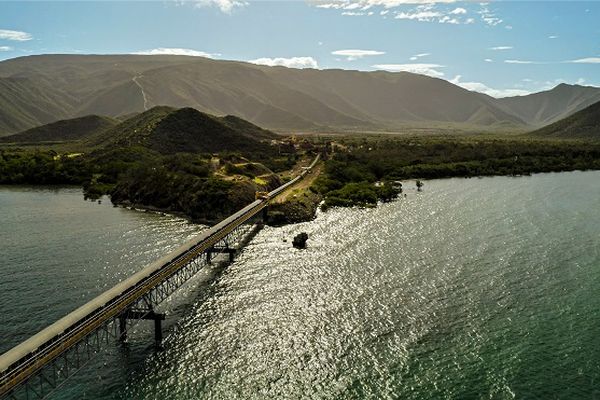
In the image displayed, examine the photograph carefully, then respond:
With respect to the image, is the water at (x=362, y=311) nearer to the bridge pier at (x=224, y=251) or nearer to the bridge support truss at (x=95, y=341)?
the bridge support truss at (x=95, y=341)

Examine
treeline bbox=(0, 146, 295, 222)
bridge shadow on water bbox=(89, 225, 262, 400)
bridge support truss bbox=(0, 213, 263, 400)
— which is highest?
treeline bbox=(0, 146, 295, 222)

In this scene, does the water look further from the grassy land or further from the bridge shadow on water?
the grassy land

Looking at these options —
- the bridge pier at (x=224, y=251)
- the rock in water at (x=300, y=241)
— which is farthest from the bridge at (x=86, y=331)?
the rock in water at (x=300, y=241)

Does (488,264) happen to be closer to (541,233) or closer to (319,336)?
(541,233)

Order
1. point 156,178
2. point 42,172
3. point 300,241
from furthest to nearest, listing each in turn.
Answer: point 42,172, point 156,178, point 300,241

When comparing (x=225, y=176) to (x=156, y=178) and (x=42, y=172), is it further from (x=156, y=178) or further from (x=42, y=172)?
(x=42, y=172)

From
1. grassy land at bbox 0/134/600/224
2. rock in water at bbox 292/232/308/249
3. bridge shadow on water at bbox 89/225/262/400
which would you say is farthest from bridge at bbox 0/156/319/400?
grassy land at bbox 0/134/600/224

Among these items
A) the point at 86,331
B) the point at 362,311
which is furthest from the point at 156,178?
the point at 86,331
